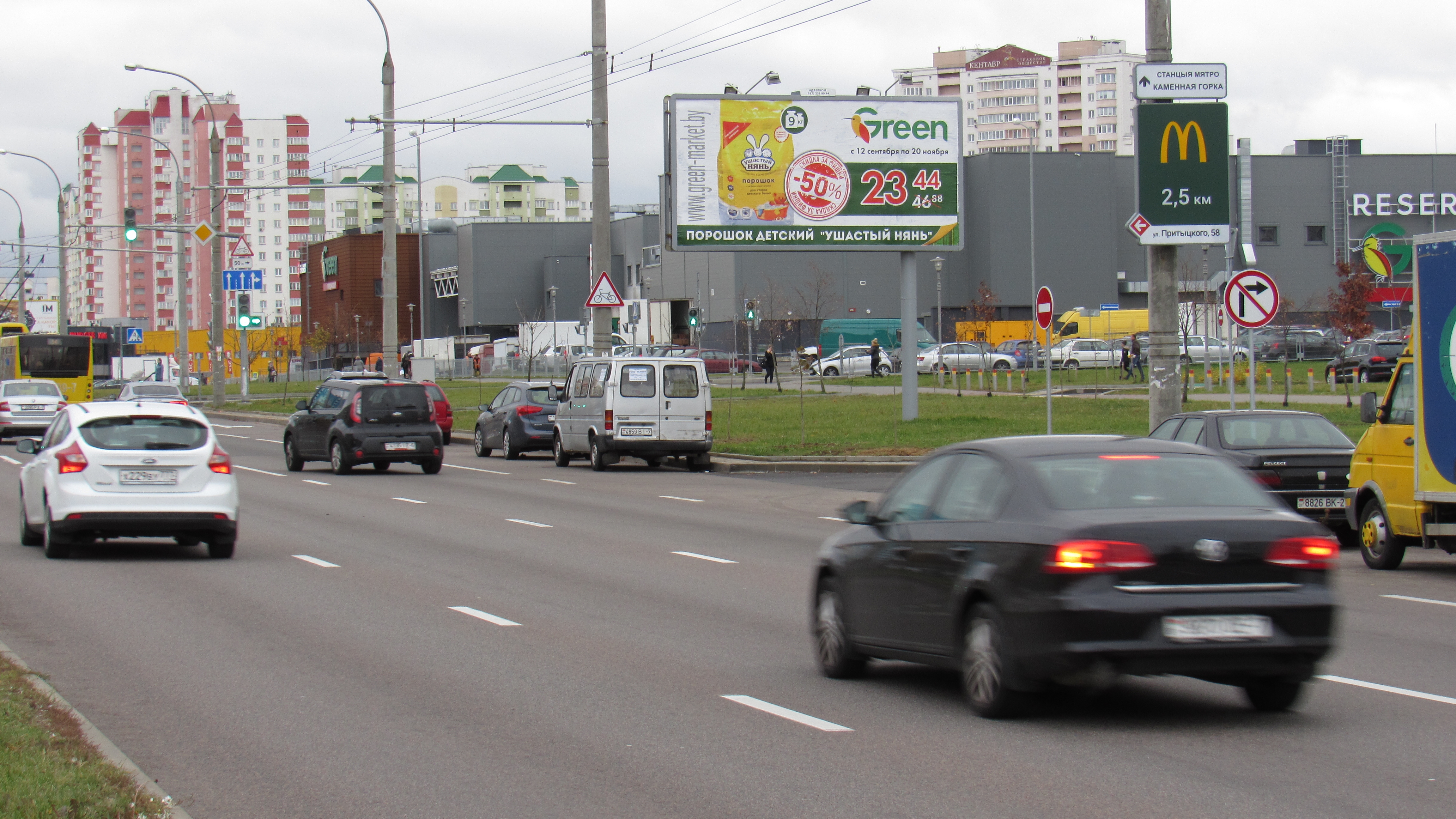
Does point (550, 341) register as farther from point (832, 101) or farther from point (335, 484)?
point (335, 484)

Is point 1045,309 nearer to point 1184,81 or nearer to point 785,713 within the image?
point 1184,81

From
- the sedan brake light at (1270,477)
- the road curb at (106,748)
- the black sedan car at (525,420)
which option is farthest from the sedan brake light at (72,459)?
the black sedan car at (525,420)

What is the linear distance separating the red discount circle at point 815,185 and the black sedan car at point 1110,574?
88.7 feet

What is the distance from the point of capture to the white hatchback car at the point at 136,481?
1502cm

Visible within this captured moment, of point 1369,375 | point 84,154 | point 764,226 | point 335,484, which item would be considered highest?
point 84,154

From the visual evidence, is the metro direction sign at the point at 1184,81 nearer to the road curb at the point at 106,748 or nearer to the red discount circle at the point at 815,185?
the road curb at the point at 106,748

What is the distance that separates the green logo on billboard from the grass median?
28.9 metres

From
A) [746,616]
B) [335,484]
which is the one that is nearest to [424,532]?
[746,616]

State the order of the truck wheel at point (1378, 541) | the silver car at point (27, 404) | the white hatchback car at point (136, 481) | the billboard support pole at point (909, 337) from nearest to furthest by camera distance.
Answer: the truck wheel at point (1378, 541)
the white hatchback car at point (136, 481)
the billboard support pole at point (909, 337)
the silver car at point (27, 404)

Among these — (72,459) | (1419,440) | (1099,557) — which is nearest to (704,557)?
(72,459)

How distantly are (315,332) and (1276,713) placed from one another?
11700 cm

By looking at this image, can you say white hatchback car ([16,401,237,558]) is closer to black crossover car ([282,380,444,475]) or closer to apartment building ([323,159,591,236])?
black crossover car ([282,380,444,475])

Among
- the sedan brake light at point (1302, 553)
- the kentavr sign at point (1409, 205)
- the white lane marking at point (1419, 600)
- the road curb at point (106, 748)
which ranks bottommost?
the white lane marking at point (1419, 600)

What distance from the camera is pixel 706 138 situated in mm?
34781
